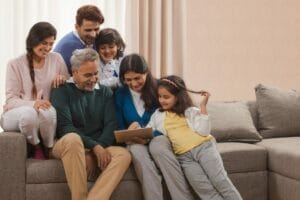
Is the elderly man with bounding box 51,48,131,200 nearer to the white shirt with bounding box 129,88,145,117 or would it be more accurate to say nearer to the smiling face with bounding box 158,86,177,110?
the white shirt with bounding box 129,88,145,117

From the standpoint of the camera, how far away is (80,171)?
243 centimetres

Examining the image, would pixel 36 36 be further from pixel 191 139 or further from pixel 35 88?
pixel 191 139

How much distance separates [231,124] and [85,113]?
1084 millimetres

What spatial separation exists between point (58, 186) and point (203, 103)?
0.96 meters

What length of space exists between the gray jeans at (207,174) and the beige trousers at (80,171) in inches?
14.5

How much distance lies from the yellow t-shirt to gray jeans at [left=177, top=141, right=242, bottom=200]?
0.03 metres

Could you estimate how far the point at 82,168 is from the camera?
8.02 ft

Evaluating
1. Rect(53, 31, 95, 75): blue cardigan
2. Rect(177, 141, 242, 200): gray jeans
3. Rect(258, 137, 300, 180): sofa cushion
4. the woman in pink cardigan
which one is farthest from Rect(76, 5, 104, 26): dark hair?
Rect(258, 137, 300, 180): sofa cushion

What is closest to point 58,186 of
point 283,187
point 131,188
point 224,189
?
point 131,188

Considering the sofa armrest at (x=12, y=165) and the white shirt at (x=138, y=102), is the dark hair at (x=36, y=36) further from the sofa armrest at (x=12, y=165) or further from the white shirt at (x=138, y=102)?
the white shirt at (x=138, y=102)

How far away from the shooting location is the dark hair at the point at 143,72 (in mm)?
2760

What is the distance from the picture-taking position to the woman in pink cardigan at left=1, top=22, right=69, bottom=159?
2.56m

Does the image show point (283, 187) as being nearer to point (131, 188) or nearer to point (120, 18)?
point (131, 188)

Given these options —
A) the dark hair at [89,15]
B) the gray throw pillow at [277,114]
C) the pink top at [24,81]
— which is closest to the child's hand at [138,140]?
the pink top at [24,81]
